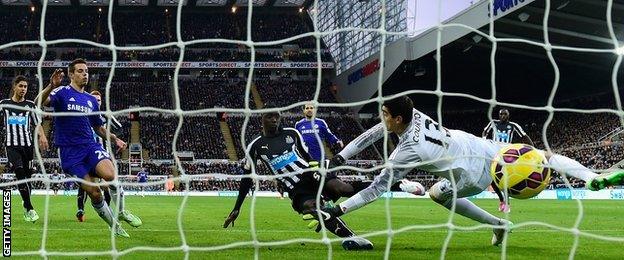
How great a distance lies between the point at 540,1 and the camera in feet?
83.6

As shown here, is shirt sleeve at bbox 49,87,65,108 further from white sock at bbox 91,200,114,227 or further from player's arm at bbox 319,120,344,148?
player's arm at bbox 319,120,344,148

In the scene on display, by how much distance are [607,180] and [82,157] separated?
4.75 meters

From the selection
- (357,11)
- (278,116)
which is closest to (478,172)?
(278,116)

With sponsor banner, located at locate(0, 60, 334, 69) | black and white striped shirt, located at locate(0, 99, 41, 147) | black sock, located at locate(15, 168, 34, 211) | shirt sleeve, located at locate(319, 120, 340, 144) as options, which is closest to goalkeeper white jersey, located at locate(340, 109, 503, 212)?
shirt sleeve, located at locate(319, 120, 340, 144)

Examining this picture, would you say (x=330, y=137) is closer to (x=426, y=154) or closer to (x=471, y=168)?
(x=471, y=168)

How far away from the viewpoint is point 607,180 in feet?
15.5

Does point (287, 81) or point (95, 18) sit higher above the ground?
point (95, 18)

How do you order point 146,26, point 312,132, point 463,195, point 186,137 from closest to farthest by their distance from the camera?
point 463,195
point 312,132
point 186,137
point 146,26

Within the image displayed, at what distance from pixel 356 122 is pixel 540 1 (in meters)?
19.1

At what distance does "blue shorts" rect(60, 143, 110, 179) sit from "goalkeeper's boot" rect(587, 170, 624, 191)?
4424mm

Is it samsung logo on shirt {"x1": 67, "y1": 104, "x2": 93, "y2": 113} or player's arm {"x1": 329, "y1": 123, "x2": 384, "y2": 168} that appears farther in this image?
samsung logo on shirt {"x1": 67, "y1": 104, "x2": 93, "y2": 113}

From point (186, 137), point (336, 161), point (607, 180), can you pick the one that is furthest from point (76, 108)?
point (186, 137)

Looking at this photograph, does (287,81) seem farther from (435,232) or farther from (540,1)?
(435,232)

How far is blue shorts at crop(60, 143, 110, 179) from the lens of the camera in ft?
22.8
